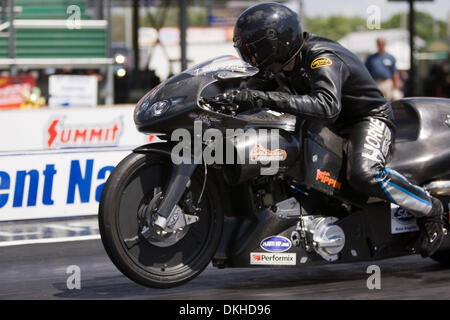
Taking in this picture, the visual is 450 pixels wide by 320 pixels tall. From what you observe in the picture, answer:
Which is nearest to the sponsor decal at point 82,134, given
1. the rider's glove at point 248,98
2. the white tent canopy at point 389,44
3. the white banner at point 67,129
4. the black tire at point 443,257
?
the white banner at point 67,129

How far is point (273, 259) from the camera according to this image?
563 cm

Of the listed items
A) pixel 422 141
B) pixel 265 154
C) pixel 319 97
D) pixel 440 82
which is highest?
pixel 319 97

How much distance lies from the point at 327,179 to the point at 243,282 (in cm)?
93

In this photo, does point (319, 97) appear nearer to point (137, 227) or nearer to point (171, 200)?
point (171, 200)

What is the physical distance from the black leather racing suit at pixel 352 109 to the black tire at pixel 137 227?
2.49 ft

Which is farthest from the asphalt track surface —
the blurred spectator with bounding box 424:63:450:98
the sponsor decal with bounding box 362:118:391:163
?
the blurred spectator with bounding box 424:63:450:98

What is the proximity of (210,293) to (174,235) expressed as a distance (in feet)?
1.61

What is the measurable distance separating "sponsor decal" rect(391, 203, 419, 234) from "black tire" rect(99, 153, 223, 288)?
50.6 inches

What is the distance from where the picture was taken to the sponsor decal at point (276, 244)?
5605 mm

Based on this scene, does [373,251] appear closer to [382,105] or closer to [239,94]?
[382,105]

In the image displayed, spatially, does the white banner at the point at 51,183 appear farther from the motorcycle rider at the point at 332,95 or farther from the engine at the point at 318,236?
the engine at the point at 318,236

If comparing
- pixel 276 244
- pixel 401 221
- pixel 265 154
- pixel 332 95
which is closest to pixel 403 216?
pixel 401 221
